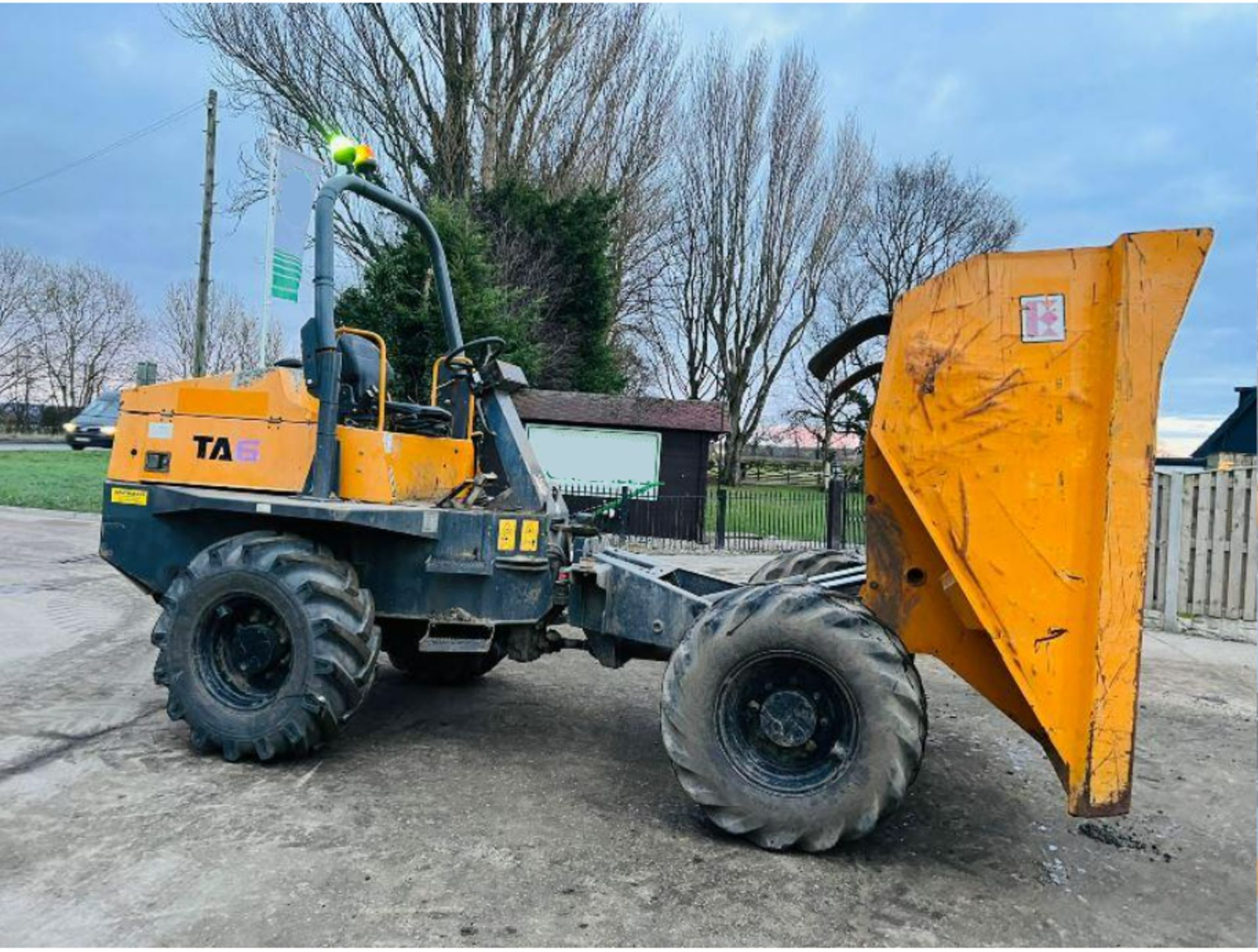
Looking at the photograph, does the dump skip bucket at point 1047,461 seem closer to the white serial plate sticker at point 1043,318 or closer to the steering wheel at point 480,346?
the white serial plate sticker at point 1043,318

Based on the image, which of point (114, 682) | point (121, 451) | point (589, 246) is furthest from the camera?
point (589, 246)

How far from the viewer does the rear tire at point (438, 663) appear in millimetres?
6254

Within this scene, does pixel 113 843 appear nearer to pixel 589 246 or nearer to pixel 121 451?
pixel 121 451

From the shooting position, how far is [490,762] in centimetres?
489

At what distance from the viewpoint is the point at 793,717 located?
12.7ft

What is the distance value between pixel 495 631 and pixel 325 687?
120 centimetres

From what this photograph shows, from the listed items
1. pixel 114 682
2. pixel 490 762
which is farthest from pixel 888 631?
pixel 114 682

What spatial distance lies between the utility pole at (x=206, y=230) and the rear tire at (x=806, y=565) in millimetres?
18244

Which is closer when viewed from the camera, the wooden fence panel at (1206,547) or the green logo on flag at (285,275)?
the wooden fence panel at (1206,547)

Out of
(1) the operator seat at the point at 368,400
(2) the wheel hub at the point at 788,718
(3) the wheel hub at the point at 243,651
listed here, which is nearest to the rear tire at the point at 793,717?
(2) the wheel hub at the point at 788,718

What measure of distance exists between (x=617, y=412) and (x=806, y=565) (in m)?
11.5

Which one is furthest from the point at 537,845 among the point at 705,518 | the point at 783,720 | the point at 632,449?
the point at 632,449

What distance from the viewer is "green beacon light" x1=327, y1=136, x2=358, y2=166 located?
17.1 feet

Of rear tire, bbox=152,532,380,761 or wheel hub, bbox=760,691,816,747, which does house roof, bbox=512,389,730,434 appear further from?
wheel hub, bbox=760,691,816,747
